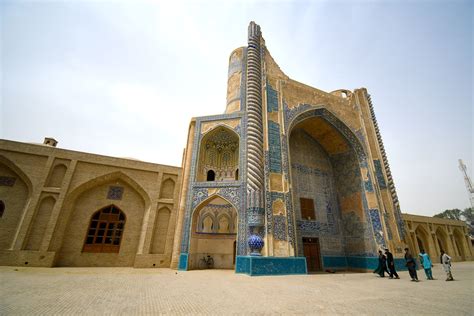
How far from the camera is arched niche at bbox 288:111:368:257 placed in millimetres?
11211

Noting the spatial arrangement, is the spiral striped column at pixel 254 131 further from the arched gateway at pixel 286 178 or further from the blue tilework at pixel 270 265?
the blue tilework at pixel 270 265

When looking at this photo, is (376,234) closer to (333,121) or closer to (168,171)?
(333,121)

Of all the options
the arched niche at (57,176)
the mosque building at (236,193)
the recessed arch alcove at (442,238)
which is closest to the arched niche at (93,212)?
the mosque building at (236,193)

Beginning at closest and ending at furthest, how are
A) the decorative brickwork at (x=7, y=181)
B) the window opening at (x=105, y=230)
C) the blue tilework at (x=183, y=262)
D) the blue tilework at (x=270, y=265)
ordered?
the blue tilework at (x=270, y=265) < the blue tilework at (x=183, y=262) < the decorative brickwork at (x=7, y=181) < the window opening at (x=105, y=230)

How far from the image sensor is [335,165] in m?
13.6

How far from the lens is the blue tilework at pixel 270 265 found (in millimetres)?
7262

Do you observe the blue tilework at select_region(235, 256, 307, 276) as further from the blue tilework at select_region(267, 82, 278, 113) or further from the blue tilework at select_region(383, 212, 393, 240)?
the blue tilework at select_region(267, 82, 278, 113)

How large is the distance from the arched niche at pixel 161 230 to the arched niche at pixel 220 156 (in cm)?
307

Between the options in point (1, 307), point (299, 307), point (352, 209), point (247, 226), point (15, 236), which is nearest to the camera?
point (1, 307)

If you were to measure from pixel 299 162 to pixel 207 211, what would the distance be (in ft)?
20.2

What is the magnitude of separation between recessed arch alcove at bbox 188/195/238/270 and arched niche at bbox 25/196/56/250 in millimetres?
6969

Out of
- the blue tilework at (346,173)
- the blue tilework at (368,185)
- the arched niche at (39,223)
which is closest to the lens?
the arched niche at (39,223)

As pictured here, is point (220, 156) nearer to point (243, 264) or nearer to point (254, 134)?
point (254, 134)

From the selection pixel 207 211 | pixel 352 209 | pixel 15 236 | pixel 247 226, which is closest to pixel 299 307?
pixel 247 226
